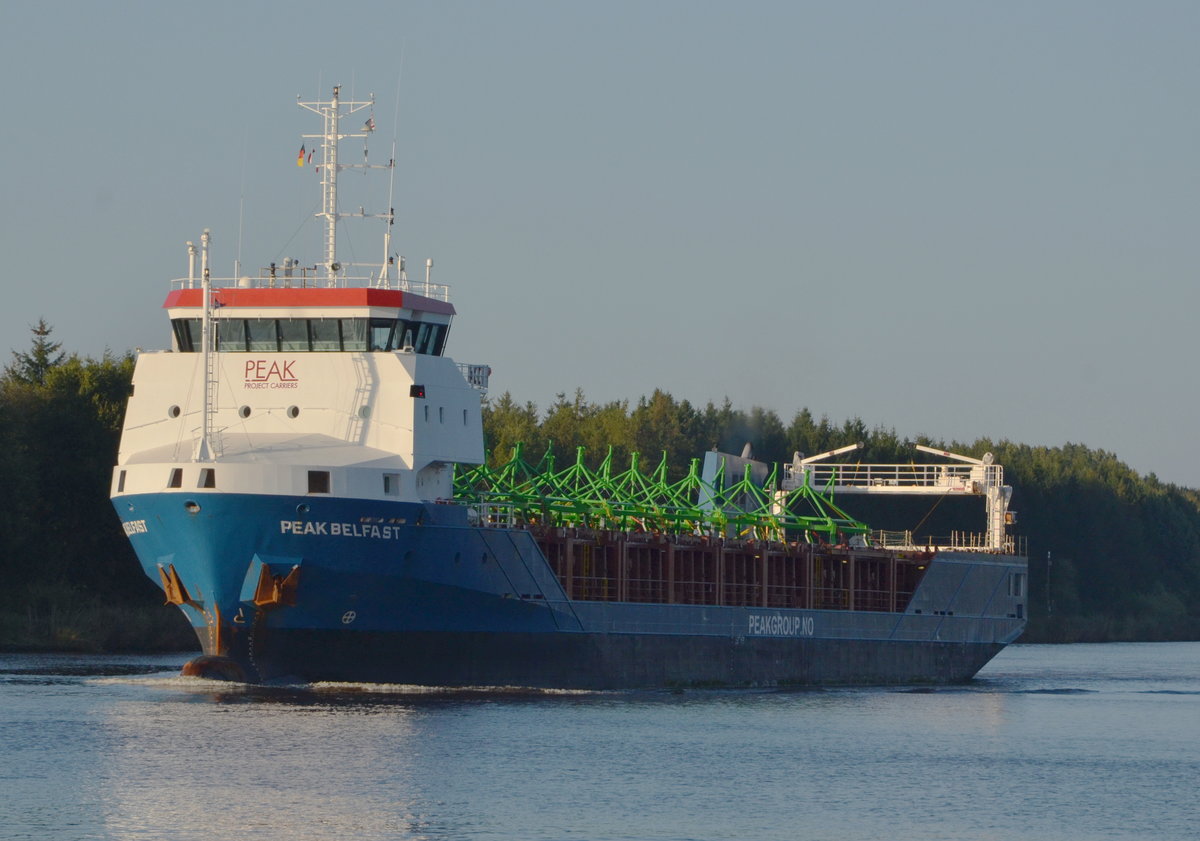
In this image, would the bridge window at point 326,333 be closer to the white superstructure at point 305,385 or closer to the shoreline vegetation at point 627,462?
the white superstructure at point 305,385

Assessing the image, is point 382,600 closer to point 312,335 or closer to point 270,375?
point 270,375

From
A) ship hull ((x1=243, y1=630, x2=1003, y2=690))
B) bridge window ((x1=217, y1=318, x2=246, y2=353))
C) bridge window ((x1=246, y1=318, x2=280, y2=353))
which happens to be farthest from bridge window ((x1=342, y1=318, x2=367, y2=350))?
ship hull ((x1=243, y1=630, x2=1003, y2=690))

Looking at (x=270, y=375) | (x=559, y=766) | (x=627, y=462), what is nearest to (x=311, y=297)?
(x=270, y=375)

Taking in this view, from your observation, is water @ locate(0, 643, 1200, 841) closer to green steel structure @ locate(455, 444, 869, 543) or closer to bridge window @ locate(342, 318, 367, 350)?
green steel structure @ locate(455, 444, 869, 543)

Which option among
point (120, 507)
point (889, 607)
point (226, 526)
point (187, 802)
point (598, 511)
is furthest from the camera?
point (889, 607)

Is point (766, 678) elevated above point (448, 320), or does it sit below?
below

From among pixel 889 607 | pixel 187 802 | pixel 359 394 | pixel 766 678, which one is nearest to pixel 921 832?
pixel 187 802

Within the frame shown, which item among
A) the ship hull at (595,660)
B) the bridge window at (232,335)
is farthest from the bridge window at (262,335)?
the ship hull at (595,660)

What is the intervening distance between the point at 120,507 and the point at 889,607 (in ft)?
84.5

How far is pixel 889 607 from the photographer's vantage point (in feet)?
195

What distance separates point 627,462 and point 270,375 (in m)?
63.7

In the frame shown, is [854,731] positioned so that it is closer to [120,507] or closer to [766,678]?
[766,678]

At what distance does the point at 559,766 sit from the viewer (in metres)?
33.9

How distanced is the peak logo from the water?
677cm
